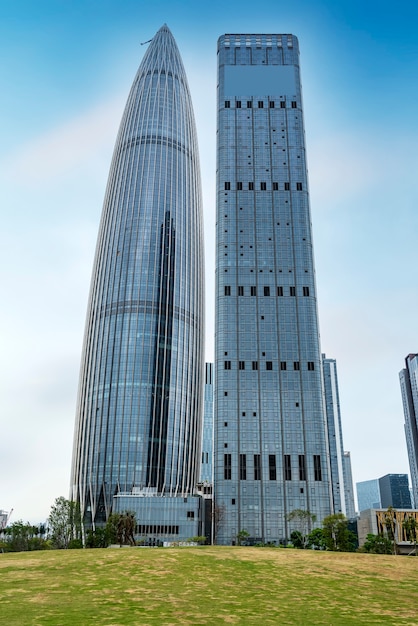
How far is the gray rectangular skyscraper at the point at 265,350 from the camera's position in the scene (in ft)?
509

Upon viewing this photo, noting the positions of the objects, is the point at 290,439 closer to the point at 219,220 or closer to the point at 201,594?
the point at 219,220

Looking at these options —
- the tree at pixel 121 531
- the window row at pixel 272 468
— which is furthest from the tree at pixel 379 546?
the window row at pixel 272 468

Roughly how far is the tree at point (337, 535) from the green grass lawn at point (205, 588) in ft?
143

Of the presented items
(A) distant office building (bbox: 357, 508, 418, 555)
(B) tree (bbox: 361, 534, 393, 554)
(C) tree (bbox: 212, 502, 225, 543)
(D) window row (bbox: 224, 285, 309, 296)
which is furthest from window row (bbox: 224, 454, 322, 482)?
(B) tree (bbox: 361, 534, 393, 554)

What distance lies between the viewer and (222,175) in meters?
194

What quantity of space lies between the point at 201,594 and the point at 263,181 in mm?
164953

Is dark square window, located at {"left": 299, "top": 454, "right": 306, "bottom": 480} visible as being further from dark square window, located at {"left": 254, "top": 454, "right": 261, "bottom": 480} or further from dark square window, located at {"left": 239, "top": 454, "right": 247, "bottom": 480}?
dark square window, located at {"left": 239, "top": 454, "right": 247, "bottom": 480}

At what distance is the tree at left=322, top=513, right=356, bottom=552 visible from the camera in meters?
109

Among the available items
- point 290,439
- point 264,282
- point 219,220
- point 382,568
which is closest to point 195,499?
point 290,439

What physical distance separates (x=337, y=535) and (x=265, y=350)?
68.1 meters

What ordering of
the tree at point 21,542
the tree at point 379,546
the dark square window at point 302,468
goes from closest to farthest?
the tree at point 379,546, the tree at point 21,542, the dark square window at point 302,468

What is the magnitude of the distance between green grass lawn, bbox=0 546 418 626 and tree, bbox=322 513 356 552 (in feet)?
143

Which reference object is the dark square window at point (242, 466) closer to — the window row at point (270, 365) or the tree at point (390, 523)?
the window row at point (270, 365)

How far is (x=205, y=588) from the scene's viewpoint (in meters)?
47.5
